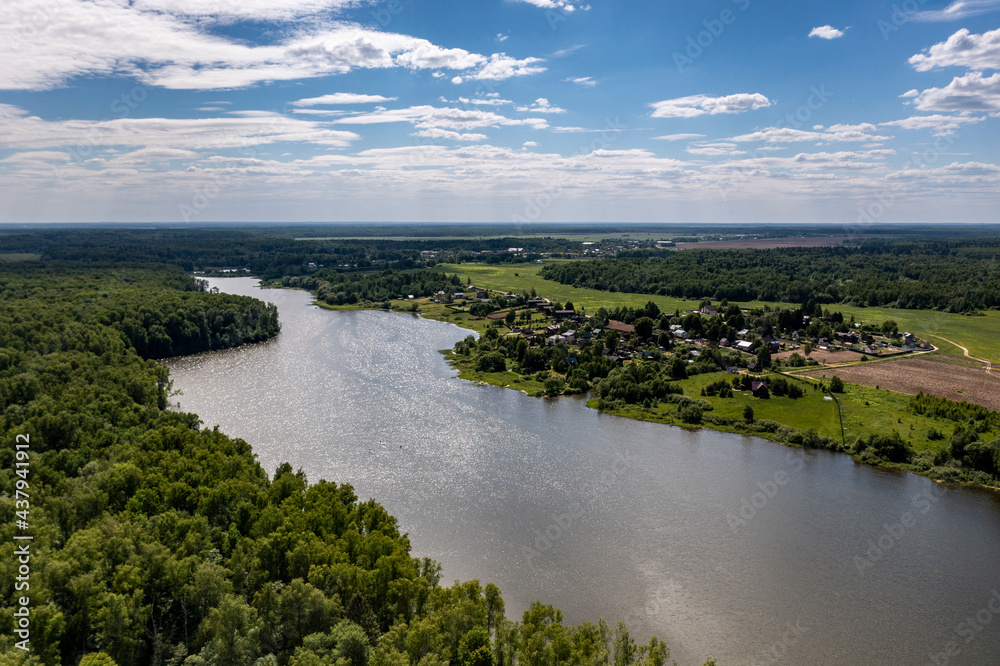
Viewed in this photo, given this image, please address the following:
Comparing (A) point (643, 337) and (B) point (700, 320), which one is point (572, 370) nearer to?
(A) point (643, 337)

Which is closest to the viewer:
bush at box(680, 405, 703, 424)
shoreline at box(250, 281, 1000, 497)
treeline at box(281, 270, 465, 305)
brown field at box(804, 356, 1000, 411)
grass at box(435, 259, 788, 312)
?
shoreline at box(250, 281, 1000, 497)

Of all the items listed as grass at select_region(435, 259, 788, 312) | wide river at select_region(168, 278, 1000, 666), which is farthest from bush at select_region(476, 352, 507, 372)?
grass at select_region(435, 259, 788, 312)

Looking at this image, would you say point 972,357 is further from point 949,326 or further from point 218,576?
point 218,576

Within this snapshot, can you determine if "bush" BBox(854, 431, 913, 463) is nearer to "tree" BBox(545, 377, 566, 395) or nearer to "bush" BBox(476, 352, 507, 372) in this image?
"tree" BBox(545, 377, 566, 395)

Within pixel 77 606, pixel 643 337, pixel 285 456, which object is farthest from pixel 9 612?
pixel 643 337

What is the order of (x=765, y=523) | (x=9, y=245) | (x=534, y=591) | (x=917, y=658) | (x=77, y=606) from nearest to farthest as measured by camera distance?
1. (x=77, y=606)
2. (x=917, y=658)
3. (x=534, y=591)
4. (x=765, y=523)
5. (x=9, y=245)

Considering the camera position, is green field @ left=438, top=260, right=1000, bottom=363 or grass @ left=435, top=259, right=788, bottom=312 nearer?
green field @ left=438, top=260, right=1000, bottom=363
